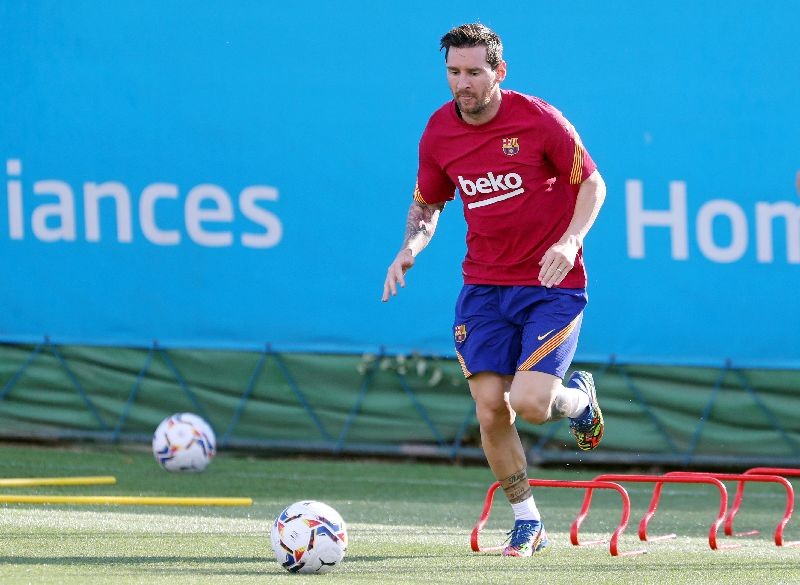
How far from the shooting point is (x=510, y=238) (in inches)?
290

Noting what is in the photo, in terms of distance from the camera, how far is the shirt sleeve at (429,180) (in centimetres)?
755

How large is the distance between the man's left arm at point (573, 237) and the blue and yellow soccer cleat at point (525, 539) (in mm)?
1178

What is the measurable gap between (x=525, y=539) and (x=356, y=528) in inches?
58.9

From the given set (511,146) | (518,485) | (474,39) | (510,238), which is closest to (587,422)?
(518,485)

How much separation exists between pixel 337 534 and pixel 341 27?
6.34 meters

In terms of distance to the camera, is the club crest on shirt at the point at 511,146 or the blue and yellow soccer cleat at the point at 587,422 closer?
Result: the club crest on shirt at the point at 511,146

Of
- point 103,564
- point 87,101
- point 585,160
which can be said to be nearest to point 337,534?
point 103,564

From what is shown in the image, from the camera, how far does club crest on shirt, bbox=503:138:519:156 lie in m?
7.28

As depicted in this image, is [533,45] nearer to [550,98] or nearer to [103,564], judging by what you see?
[550,98]

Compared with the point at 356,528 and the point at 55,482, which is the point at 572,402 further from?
the point at 55,482

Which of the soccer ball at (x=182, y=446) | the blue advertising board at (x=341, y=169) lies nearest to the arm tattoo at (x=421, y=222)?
the soccer ball at (x=182, y=446)

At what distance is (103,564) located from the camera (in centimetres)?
682

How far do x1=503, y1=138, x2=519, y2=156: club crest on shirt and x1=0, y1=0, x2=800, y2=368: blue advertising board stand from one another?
4.75 meters

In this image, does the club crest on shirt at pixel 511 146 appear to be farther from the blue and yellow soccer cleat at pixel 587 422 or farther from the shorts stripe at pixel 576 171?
the blue and yellow soccer cleat at pixel 587 422
